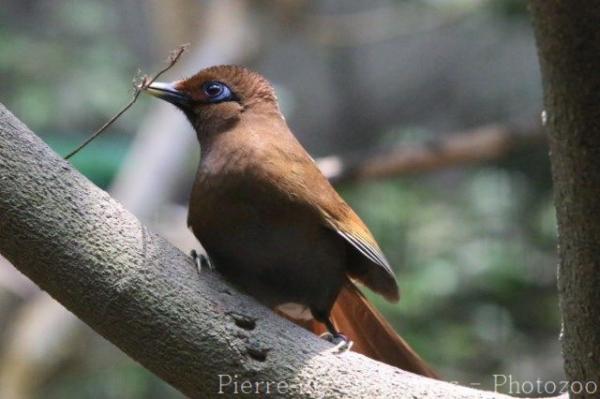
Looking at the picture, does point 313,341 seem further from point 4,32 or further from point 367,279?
point 4,32

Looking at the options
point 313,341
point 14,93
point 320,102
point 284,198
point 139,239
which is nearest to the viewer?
point 139,239

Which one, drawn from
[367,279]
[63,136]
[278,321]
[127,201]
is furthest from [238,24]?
[278,321]

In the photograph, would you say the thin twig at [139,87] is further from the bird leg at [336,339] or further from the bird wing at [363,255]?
the bird leg at [336,339]

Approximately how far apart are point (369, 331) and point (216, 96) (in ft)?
2.14

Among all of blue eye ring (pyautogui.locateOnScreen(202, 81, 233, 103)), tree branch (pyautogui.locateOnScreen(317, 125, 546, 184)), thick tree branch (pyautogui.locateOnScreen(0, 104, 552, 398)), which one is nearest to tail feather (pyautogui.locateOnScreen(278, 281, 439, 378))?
thick tree branch (pyautogui.locateOnScreen(0, 104, 552, 398))

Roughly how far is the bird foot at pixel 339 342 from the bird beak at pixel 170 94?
0.61 meters

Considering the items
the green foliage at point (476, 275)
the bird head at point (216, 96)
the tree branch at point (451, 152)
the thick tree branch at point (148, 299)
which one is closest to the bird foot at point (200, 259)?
the thick tree branch at point (148, 299)

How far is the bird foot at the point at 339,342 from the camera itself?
1.83 metres

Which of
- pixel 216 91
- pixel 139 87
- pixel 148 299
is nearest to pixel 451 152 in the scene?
pixel 216 91

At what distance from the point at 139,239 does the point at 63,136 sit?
451 centimetres

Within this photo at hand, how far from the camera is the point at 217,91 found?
2197 millimetres

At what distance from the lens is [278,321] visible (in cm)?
180

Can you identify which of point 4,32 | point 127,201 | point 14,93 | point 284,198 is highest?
point 4,32

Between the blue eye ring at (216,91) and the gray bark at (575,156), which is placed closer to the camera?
the gray bark at (575,156)
